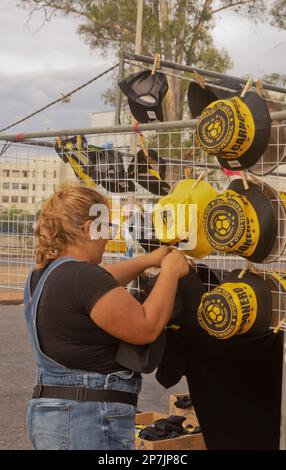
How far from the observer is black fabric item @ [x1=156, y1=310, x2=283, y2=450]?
2.82 metres

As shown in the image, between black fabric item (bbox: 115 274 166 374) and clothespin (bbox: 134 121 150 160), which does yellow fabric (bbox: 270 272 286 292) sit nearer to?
black fabric item (bbox: 115 274 166 374)

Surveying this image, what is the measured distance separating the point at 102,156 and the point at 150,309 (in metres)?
1.73

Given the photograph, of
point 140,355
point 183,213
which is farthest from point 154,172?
point 140,355

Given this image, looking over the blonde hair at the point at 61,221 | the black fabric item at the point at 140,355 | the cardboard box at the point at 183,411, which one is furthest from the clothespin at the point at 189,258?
the cardboard box at the point at 183,411

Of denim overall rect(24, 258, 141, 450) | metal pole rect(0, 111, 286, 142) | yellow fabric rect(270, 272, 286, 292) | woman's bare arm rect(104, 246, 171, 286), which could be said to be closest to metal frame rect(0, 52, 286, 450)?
metal pole rect(0, 111, 286, 142)

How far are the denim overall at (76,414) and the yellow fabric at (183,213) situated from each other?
707mm

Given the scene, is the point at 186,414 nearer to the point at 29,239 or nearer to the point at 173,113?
the point at 29,239

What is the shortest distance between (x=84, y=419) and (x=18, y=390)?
3.75 meters

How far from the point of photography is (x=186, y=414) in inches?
153

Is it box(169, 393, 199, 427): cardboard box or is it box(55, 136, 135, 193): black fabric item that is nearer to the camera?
box(55, 136, 135, 193): black fabric item

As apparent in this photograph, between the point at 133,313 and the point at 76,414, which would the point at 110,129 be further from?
the point at 76,414

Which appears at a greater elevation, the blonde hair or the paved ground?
the blonde hair

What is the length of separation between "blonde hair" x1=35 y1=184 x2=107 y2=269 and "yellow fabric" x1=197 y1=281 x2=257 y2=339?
69cm

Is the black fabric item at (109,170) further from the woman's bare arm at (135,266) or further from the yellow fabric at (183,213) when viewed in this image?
the woman's bare arm at (135,266)
